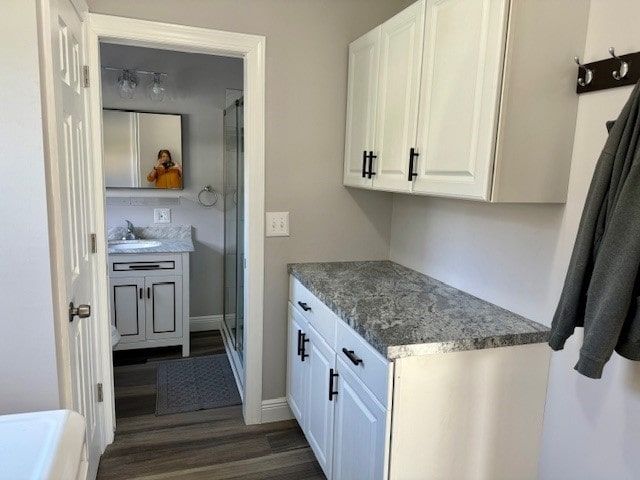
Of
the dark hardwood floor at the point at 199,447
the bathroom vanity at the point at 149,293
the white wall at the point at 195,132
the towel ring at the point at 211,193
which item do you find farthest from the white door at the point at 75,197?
the towel ring at the point at 211,193

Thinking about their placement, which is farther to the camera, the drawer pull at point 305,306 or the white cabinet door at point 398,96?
the drawer pull at point 305,306

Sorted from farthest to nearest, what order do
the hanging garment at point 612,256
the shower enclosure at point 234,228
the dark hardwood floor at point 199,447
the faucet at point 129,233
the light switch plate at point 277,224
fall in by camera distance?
the faucet at point 129,233 → the shower enclosure at point 234,228 → the light switch plate at point 277,224 → the dark hardwood floor at point 199,447 → the hanging garment at point 612,256

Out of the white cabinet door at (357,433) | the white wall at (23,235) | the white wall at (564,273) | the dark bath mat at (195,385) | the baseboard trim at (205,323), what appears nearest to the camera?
the white wall at (23,235)

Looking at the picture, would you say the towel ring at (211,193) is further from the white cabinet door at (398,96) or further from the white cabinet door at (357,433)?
the white cabinet door at (357,433)

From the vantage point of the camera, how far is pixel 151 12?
2.00m

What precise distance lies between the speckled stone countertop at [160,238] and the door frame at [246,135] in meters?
1.04

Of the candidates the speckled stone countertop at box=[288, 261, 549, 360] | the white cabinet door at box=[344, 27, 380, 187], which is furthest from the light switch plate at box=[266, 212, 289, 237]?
the white cabinet door at box=[344, 27, 380, 187]

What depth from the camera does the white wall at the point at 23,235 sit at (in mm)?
1144

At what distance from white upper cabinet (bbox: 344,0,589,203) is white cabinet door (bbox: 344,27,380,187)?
43cm

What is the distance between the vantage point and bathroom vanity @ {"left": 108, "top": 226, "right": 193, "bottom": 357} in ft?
10.2

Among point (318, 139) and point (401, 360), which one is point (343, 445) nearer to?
point (401, 360)

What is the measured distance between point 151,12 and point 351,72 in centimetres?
98

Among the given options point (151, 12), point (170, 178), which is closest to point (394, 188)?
point (151, 12)

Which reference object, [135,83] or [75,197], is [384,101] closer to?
[75,197]
